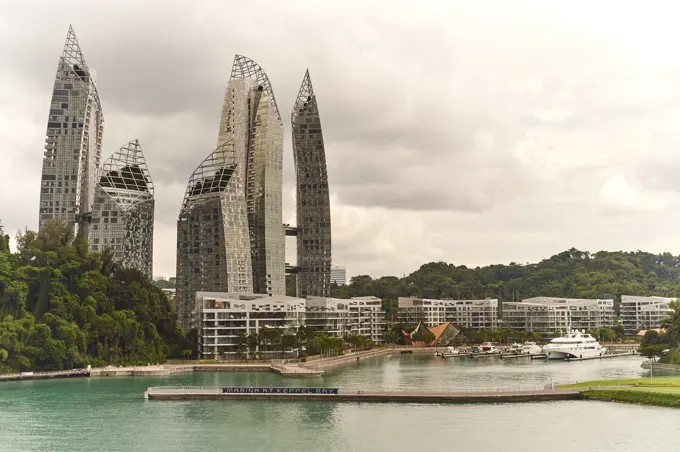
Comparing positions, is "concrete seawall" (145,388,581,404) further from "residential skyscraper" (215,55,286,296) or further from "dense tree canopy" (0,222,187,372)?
"residential skyscraper" (215,55,286,296)

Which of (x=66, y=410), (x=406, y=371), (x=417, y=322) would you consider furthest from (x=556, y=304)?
(x=66, y=410)

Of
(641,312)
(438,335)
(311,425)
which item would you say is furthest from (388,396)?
(641,312)

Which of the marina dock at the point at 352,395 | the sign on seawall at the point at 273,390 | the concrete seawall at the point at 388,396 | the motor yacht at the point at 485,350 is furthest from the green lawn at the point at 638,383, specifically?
the motor yacht at the point at 485,350

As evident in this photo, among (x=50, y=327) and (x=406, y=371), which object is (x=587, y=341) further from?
(x=50, y=327)

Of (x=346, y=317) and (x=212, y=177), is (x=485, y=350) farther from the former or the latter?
(x=212, y=177)

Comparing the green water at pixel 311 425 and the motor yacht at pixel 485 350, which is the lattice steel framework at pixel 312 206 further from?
the green water at pixel 311 425

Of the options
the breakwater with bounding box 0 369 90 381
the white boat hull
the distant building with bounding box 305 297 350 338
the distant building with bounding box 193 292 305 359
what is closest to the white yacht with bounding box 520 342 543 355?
the white boat hull
